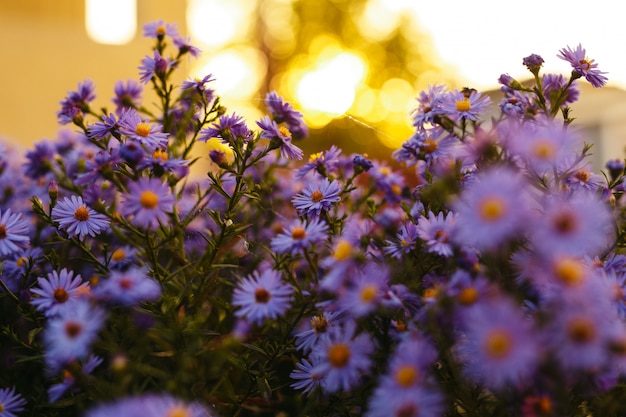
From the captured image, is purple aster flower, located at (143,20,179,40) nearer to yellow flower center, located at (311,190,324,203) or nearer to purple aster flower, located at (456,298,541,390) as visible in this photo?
yellow flower center, located at (311,190,324,203)

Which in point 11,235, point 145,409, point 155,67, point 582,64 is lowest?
point 145,409

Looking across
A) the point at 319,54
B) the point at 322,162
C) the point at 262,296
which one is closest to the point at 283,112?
the point at 322,162

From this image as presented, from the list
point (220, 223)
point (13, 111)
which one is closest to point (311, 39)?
point (13, 111)

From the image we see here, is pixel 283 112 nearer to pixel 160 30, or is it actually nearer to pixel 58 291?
pixel 160 30

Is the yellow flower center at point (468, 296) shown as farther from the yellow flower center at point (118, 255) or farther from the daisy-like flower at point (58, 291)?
the yellow flower center at point (118, 255)

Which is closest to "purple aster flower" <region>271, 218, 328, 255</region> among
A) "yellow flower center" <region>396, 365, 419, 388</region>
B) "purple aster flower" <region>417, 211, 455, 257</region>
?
"purple aster flower" <region>417, 211, 455, 257</region>

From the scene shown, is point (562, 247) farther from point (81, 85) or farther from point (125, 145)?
point (81, 85)
